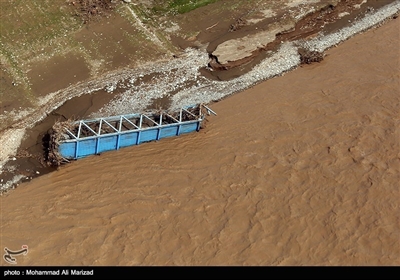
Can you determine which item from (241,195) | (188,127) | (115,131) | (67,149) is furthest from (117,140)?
(241,195)

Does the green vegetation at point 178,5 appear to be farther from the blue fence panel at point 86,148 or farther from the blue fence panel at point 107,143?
the blue fence panel at point 86,148

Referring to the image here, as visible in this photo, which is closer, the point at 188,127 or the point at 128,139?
the point at 128,139

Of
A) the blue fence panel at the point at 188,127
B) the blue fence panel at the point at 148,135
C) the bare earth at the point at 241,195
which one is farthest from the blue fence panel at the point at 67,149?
the blue fence panel at the point at 188,127

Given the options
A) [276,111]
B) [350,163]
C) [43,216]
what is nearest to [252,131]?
[276,111]

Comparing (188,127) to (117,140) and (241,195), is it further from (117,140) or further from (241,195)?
(241,195)

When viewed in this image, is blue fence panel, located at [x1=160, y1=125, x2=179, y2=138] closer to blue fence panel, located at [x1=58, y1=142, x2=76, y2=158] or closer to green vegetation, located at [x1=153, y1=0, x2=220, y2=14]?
blue fence panel, located at [x1=58, y1=142, x2=76, y2=158]

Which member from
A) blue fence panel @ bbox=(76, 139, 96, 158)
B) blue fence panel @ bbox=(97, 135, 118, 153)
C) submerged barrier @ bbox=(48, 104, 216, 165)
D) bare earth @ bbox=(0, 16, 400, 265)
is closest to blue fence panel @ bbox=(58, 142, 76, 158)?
submerged barrier @ bbox=(48, 104, 216, 165)

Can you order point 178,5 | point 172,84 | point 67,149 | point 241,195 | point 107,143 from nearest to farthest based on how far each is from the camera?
point 241,195
point 67,149
point 107,143
point 172,84
point 178,5
